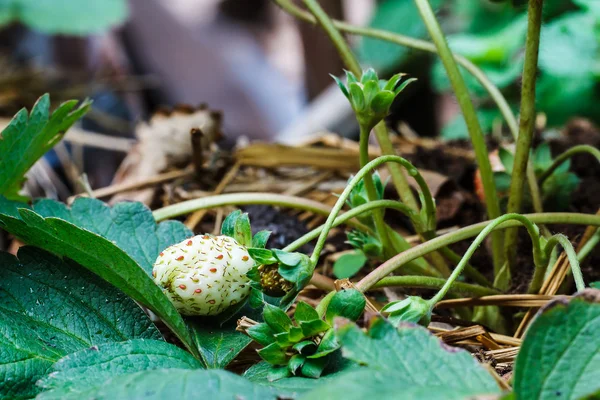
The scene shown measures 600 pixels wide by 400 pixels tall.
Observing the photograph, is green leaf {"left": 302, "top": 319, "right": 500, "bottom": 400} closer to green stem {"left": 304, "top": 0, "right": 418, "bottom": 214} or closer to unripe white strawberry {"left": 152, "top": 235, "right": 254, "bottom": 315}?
unripe white strawberry {"left": 152, "top": 235, "right": 254, "bottom": 315}

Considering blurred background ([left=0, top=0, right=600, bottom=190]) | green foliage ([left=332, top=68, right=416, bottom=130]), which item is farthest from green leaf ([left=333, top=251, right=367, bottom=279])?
blurred background ([left=0, top=0, right=600, bottom=190])

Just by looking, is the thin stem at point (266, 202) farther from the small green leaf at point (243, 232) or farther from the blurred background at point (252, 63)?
the blurred background at point (252, 63)

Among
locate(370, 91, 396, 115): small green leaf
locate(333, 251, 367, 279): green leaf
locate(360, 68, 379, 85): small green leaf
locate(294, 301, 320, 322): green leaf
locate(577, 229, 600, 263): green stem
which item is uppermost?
locate(360, 68, 379, 85): small green leaf

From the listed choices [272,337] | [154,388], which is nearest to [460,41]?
[272,337]

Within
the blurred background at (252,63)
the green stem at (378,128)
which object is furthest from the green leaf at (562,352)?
the blurred background at (252,63)

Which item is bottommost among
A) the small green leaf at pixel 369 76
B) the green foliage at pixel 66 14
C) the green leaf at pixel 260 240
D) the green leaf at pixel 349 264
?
the green leaf at pixel 349 264
